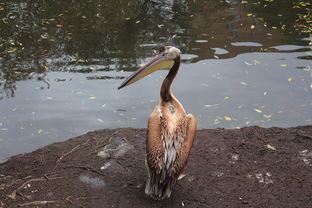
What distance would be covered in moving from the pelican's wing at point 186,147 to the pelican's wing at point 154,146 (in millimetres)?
210

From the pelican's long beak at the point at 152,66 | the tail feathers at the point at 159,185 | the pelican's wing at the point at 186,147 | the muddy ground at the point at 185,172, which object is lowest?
the muddy ground at the point at 185,172

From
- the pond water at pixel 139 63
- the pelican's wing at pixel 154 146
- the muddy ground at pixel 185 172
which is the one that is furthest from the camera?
the pond water at pixel 139 63

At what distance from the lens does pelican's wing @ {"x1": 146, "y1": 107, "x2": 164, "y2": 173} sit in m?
4.48

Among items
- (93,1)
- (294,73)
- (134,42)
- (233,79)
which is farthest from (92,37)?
(294,73)

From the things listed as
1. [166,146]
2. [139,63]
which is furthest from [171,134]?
[139,63]

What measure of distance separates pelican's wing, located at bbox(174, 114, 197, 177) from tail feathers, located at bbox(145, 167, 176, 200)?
132 mm

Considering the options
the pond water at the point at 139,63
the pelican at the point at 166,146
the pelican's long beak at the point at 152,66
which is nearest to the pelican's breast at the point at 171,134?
the pelican at the point at 166,146

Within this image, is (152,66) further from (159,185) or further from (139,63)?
(139,63)

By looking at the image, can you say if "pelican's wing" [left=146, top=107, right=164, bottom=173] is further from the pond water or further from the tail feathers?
the pond water

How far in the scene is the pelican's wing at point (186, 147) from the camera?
4543 millimetres

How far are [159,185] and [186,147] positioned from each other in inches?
21.2

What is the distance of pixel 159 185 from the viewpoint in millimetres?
4609

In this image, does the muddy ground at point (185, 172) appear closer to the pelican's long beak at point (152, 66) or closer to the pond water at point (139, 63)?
the pond water at point (139, 63)

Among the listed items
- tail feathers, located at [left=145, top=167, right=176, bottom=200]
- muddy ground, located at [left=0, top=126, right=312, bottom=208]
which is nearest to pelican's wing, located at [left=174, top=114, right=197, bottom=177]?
tail feathers, located at [left=145, top=167, right=176, bottom=200]
